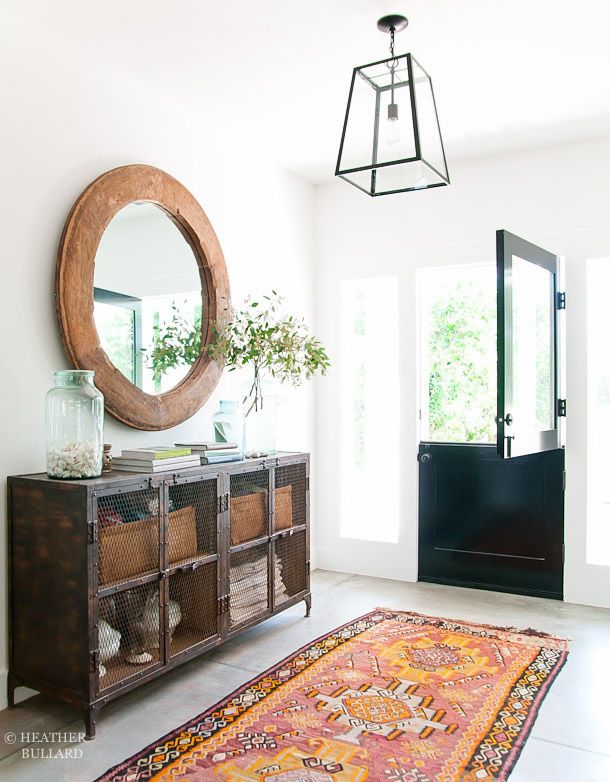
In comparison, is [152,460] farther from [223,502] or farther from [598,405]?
[598,405]

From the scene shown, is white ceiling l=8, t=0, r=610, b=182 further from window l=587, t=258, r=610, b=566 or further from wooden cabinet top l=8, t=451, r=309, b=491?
wooden cabinet top l=8, t=451, r=309, b=491

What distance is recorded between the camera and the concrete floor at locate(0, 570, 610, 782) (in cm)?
226

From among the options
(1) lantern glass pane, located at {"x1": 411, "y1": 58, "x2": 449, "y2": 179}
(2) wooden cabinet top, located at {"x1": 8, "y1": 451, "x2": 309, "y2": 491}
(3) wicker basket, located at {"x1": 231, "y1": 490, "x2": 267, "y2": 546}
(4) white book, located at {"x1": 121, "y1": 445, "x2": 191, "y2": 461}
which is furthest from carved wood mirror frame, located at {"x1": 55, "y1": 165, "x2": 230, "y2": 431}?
(1) lantern glass pane, located at {"x1": 411, "y1": 58, "x2": 449, "y2": 179}

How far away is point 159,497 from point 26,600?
62 cm

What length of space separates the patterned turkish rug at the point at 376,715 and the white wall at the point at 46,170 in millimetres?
904

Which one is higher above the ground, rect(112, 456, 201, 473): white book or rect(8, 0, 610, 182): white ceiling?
rect(8, 0, 610, 182): white ceiling

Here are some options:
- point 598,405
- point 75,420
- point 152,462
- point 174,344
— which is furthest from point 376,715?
point 598,405

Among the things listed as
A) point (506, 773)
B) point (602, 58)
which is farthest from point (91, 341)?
point (602, 58)

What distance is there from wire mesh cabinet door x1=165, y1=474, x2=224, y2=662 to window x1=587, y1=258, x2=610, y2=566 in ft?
7.55

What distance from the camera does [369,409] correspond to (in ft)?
15.6

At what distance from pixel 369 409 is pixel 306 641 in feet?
6.06

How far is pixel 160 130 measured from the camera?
3432 mm

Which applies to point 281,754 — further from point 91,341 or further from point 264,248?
point 264,248

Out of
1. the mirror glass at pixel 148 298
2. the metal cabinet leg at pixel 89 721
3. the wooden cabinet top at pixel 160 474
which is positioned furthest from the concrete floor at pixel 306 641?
the mirror glass at pixel 148 298
